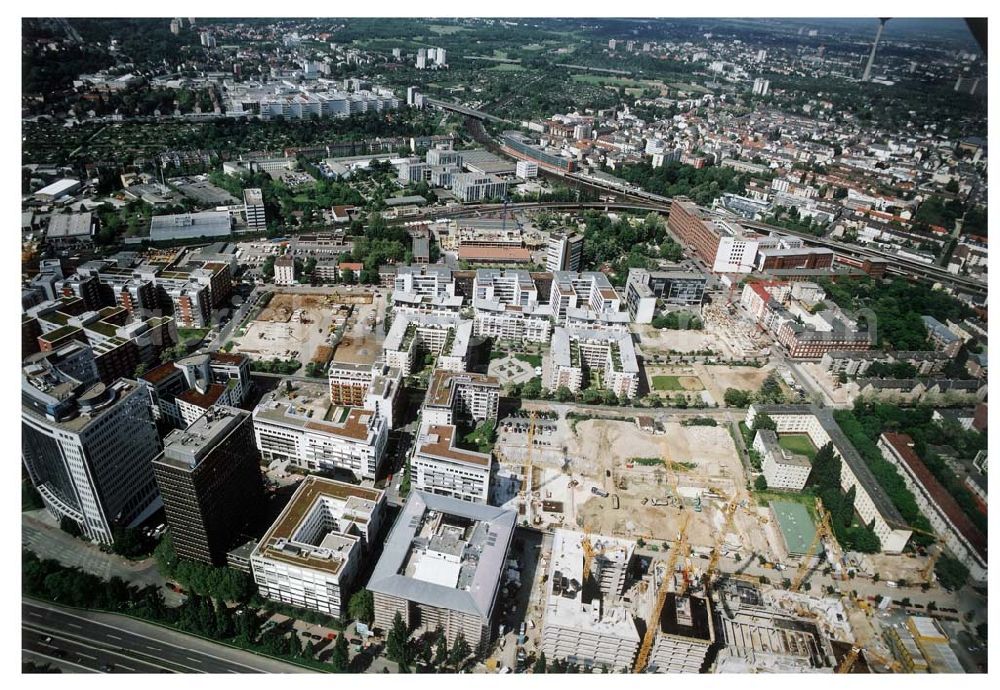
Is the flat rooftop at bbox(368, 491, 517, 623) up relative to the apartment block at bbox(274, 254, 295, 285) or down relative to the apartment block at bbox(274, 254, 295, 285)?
up

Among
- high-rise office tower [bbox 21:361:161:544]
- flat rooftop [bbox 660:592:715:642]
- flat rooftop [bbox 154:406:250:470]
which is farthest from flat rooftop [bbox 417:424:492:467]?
high-rise office tower [bbox 21:361:161:544]

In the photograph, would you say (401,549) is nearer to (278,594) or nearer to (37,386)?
(278,594)

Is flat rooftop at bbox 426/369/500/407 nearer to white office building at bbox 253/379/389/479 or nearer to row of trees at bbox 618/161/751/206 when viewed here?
white office building at bbox 253/379/389/479

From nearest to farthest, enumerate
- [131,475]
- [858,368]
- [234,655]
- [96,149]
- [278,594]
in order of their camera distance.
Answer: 1. [234,655]
2. [278,594]
3. [131,475]
4. [858,368]
5. [96,149]

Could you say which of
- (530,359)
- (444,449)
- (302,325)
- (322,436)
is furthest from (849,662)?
(302,325)

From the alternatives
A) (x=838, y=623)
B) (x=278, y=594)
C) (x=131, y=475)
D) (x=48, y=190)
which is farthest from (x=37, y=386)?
(x=48, y=190)

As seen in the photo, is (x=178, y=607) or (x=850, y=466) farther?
(x=850, y=466)

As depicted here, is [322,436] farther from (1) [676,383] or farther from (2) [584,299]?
(2) [584,299]
